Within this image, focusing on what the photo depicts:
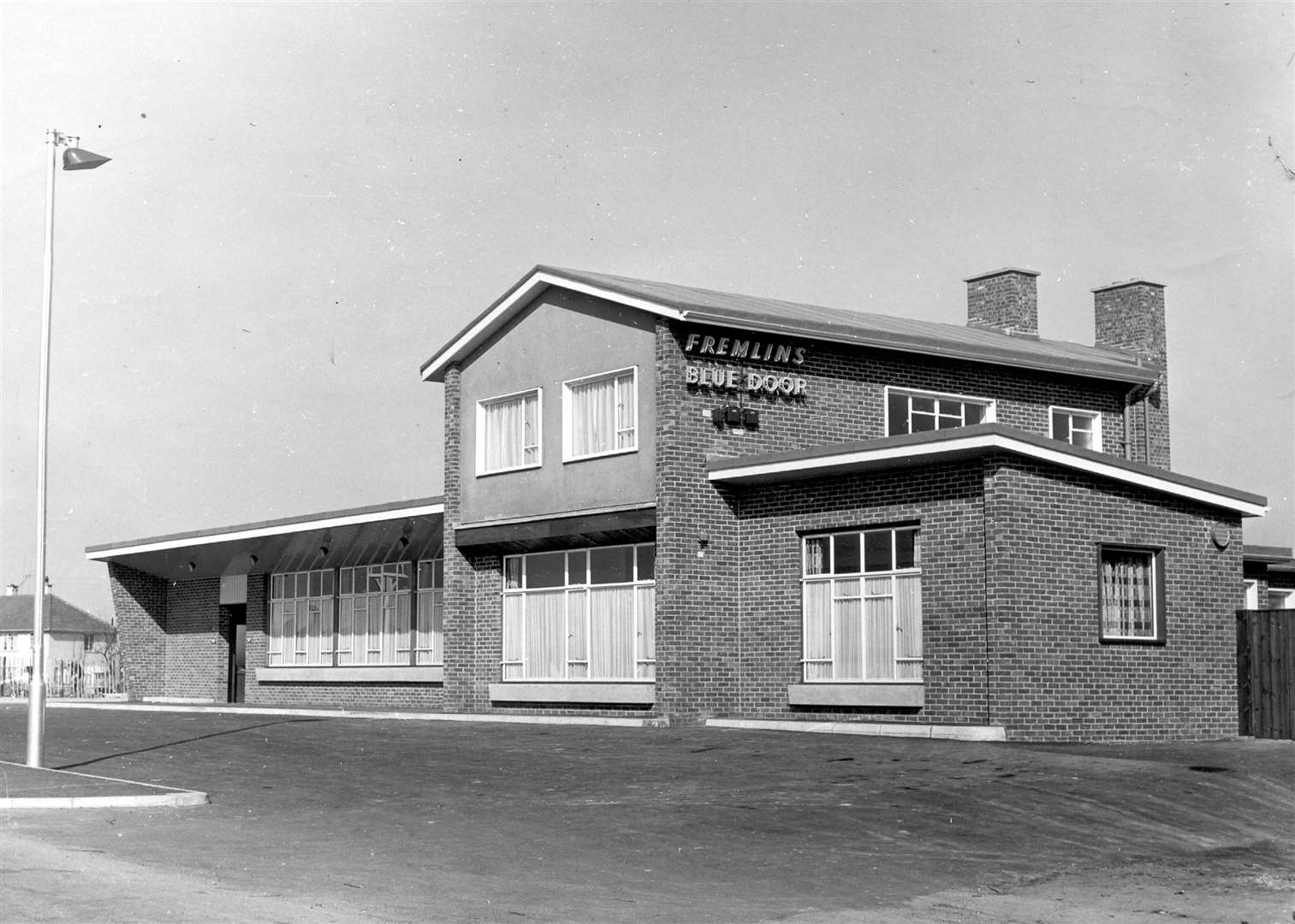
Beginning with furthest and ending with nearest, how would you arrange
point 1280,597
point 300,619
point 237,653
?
point 237,653, point 300,619, point 1280,597

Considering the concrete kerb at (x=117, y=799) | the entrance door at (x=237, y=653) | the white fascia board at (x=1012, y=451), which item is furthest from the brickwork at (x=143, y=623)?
the concrete kerb at (x=117, y=799)

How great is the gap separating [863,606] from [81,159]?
12.4m

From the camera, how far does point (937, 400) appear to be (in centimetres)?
2892

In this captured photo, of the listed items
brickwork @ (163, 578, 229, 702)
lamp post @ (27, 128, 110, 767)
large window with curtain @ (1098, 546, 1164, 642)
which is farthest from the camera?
brickwork @ (163, 578, 229, 702)

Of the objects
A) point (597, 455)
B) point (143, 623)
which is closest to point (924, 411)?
point (597, 455)

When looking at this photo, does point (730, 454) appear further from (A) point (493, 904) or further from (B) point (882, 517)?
(A) point (493, 904)

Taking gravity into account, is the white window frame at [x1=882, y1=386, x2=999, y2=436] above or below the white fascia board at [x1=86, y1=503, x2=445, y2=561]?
above

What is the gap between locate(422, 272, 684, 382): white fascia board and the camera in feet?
87.0

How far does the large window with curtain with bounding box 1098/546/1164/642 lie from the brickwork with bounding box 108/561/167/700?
30177 millimetres

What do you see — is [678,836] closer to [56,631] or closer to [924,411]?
[924,411]

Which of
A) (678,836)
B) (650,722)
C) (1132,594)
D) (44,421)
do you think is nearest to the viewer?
(678,836)

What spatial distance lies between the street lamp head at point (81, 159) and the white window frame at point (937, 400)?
13922 mm

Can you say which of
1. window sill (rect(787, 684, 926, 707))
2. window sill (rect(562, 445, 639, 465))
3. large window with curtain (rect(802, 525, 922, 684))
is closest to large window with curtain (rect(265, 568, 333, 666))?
window sill (rect(562, 445, 639, 465))

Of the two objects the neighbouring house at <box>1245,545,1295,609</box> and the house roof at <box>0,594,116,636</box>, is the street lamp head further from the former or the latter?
the house roof at <box>0,594,116,636</box>
